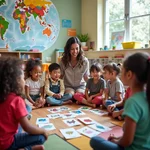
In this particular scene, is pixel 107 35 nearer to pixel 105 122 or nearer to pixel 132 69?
pixel 105 122

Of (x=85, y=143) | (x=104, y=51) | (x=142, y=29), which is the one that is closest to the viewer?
(x=85, y=143)

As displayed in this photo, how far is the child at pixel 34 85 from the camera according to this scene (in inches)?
103

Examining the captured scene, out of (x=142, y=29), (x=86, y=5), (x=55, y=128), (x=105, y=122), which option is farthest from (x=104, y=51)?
(x=55, y=128)

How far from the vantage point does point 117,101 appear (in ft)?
7.58

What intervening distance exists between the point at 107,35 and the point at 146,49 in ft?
4.45

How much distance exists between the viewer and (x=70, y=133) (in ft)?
5.32

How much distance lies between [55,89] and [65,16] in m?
2.33

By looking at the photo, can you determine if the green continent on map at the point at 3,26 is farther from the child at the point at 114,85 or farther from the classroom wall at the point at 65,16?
the child at the point at 114,85

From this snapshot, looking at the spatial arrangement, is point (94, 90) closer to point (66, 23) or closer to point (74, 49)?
point (74, 49)

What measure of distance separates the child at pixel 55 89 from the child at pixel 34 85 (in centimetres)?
9

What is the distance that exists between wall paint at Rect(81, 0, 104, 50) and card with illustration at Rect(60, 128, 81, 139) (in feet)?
9.58

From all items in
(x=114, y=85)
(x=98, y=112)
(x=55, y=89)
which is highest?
(x=114, y=85)

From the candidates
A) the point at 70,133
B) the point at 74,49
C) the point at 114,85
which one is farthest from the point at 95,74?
the point at 70,133

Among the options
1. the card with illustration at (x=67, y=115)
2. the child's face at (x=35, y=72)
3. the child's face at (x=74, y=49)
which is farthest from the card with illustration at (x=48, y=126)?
the child's face at (x=74, y=49)
